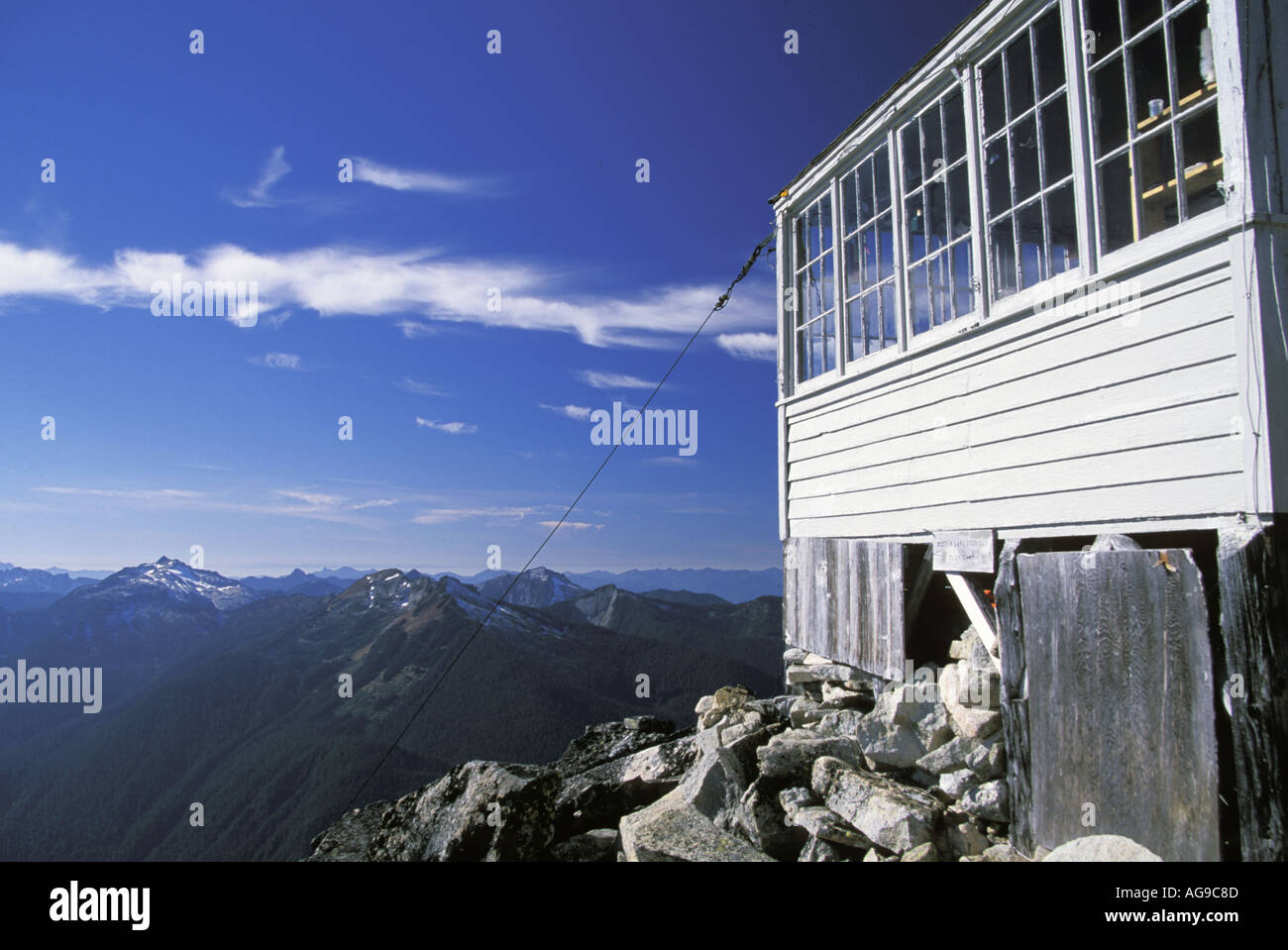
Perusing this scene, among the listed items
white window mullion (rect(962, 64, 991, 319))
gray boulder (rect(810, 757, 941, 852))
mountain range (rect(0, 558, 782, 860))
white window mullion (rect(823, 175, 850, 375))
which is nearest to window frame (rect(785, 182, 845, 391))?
white window mullion (rect(823, 175, 850, 375))

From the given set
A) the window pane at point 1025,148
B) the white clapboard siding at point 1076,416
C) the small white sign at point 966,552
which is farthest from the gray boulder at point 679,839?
the window pane at point 1025,148

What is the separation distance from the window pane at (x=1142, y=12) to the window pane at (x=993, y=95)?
3.11 ft

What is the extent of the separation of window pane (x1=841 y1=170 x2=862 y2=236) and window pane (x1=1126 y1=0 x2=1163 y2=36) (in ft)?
9.12

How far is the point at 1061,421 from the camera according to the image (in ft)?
18.8

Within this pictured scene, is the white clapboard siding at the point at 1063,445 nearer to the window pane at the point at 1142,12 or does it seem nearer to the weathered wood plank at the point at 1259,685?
the weathered wood plank at the point at 1259,685

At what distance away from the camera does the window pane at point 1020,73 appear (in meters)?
6.48

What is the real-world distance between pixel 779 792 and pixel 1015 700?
78.5 inches

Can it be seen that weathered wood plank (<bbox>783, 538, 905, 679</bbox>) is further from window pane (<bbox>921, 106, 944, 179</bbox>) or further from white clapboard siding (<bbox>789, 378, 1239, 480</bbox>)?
window pane (<bbox>921, 106, 944, 179</bbox>)

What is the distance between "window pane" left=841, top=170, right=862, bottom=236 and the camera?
8.70 metres

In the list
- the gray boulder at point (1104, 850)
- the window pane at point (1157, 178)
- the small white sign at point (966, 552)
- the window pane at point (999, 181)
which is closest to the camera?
the gray boulder at point (1104, 850)

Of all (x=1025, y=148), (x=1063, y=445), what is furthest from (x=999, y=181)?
(x=1063, y=445)

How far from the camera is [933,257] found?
23.5ft

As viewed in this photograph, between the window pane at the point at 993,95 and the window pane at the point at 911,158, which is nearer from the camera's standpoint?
the window pane at the point at 993,95

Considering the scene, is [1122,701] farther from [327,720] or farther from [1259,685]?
[327,720]
